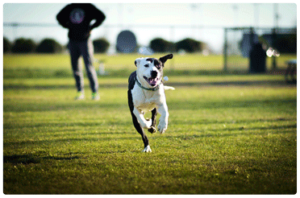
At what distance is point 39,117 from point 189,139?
3731mm

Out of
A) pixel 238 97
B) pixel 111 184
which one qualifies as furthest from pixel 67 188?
pixel 238 97

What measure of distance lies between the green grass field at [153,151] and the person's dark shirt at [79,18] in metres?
2.25

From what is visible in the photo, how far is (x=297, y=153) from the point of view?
447cm

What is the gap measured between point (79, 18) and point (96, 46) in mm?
14881

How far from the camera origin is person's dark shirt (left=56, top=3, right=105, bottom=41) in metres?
9.62

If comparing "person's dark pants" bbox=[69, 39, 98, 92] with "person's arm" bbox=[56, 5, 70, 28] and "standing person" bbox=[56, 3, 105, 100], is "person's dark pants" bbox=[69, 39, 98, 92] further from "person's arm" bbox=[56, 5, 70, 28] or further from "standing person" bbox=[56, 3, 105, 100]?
"person's arm" bbox=[56, 5, 70, 28]

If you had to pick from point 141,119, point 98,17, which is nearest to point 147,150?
point 141,119

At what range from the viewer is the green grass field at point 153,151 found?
3395 millimetres

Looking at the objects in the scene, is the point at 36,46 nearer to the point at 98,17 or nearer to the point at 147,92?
the point at 98,17

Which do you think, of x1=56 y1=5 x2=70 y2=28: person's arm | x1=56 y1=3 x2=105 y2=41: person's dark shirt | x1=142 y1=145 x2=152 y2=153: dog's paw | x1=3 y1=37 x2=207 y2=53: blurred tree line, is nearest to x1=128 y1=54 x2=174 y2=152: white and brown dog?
x1=142 y1=145 x2=152 y2=153: dog's paw

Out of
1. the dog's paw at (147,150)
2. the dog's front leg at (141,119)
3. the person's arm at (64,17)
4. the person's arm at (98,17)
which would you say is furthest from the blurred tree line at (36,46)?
the dog's paw at (147,150)

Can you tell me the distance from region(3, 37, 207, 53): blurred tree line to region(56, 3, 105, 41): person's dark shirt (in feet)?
35.9

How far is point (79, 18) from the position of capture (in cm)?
966

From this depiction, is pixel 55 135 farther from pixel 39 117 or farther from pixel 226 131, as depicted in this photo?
pixel 226 131
